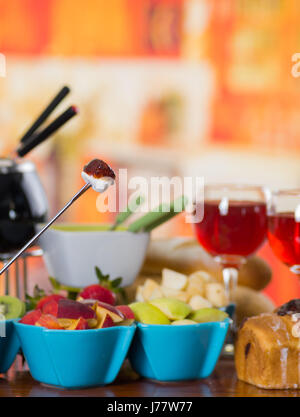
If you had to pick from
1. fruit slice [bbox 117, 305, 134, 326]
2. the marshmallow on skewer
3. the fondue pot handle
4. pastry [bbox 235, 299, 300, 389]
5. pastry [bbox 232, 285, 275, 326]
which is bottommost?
pastry [bbox 232, 285, 275, 326]

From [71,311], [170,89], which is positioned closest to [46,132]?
[71,311]

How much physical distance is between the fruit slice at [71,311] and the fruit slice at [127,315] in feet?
0.12

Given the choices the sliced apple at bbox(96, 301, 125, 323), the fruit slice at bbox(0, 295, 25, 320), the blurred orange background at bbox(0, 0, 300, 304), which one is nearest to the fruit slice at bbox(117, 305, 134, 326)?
the sliced apple at bbox(96, 301, 125, 323)

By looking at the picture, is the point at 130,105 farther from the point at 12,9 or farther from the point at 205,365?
the point at 205,365

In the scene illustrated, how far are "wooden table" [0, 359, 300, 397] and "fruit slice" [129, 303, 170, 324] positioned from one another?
6cm

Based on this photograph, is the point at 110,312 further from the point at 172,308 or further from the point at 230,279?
the point at 230,279

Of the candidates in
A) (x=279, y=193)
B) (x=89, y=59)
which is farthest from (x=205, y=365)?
(x=89, y=59)

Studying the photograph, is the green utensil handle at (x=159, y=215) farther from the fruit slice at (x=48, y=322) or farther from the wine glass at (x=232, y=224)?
the fruit slice at (x=48, y=322)

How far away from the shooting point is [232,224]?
2.78ft

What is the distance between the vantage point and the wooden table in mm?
614

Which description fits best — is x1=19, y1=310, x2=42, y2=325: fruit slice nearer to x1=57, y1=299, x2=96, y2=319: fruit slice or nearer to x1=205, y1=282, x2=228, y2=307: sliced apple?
x1=57, y1=299, x2=96, y2=319: fruit slice

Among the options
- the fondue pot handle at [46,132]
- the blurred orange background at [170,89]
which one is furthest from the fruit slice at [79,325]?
the blurred orange background at [170,89]

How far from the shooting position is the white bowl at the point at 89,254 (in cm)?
81
